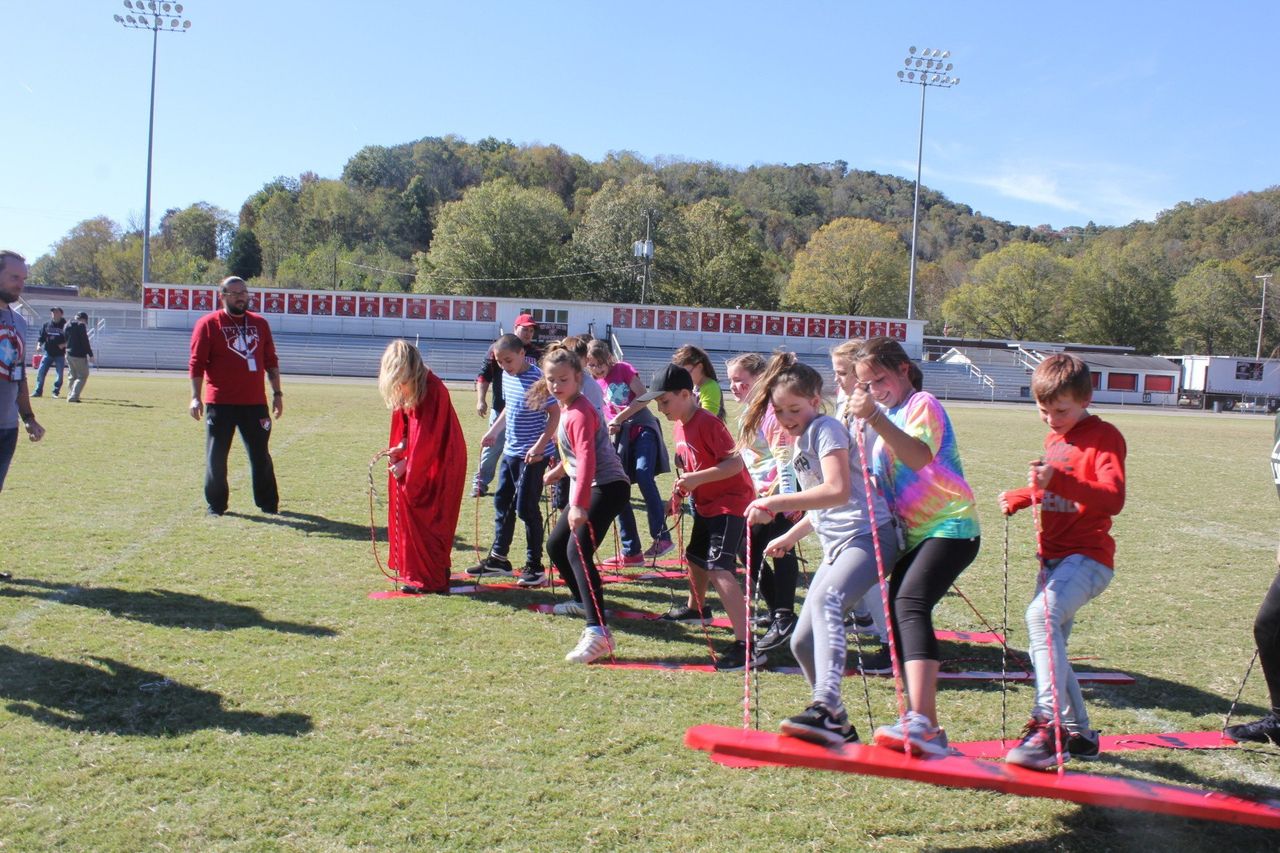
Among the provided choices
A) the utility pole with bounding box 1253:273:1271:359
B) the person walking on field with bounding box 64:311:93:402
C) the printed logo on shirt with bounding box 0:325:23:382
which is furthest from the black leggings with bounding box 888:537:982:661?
the utility pole with bounding box 1253:273:1271:359

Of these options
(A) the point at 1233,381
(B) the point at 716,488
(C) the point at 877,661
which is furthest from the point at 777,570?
(A) the point at 1233,381

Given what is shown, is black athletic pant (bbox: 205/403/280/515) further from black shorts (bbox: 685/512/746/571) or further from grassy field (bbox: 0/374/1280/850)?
black shorts (bbox: 685/512/746/571)

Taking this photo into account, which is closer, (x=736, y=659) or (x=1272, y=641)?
(x=1272, y=641)

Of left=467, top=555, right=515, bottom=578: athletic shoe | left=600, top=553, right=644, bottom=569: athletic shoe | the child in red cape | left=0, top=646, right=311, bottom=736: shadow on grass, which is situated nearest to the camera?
left=0, top=646, right=311, bottom=736: shadow on grass

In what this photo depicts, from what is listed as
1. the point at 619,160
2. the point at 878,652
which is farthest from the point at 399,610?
the point at 619,160

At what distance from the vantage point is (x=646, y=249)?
2537 inches

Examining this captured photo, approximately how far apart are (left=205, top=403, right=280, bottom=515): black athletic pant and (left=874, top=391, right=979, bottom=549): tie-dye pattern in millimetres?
7058

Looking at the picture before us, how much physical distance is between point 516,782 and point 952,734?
2.09m

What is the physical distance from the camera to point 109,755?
154 inches

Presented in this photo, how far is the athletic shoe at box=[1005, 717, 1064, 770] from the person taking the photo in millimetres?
3398

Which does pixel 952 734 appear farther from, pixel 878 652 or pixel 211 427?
pixel 211 427

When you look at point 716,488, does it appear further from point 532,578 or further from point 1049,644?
point 1049,644

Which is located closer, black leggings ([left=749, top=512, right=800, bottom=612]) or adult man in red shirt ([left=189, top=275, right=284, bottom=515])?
black leggings ([left=749, top=512, right=800, bottom=612])

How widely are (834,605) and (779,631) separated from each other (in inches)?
79.7
